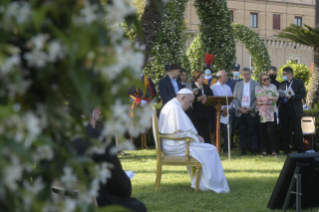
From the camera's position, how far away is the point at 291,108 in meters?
12.4

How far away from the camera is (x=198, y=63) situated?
882 inches

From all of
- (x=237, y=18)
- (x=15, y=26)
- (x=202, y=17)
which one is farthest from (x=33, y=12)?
(x=237, y=18)

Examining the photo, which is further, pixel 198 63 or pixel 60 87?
pixel 198 63

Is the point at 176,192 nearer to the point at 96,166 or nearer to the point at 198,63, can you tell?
the point at 96,166

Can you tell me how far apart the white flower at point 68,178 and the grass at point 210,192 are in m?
5.04

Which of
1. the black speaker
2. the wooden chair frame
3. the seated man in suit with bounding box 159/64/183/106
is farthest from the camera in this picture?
the seated man in suit with bounding box 159/64/183/106

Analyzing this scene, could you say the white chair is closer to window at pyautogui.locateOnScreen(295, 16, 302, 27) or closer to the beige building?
the beige building

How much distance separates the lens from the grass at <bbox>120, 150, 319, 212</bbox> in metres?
6.25

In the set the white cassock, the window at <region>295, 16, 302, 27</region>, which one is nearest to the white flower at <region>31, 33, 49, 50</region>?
the white cassock

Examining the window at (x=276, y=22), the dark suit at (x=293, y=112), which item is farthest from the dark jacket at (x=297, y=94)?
the window at (x=276, y=22)

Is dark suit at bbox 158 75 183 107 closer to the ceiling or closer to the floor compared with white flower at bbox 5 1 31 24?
closer to the ceiling

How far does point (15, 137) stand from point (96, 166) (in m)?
0.27

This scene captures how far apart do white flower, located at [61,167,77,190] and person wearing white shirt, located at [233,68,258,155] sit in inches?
444

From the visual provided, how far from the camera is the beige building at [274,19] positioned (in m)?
55.8
